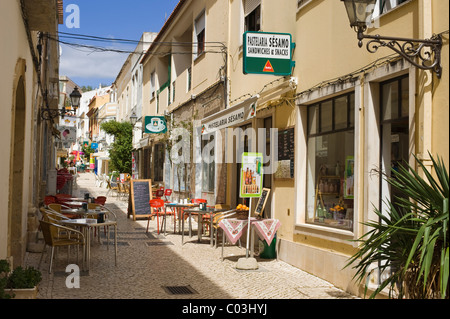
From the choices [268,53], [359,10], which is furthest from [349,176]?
[359,10]

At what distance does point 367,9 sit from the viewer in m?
5.63

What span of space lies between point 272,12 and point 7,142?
5981mm

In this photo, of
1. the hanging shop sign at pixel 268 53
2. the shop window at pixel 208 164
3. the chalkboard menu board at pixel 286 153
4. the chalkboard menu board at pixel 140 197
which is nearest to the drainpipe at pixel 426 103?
the hanging shop sign at pixel 268 53

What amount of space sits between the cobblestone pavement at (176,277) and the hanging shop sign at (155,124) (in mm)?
9738

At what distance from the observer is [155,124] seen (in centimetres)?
2069

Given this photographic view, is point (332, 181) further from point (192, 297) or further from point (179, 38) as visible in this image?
point (179, 38)

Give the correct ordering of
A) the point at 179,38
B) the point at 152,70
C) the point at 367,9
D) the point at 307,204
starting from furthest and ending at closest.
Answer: the point at 152,70, the point at 179,38, the point at 307,204, the point at 367,9

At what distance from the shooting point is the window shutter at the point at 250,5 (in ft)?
38.0

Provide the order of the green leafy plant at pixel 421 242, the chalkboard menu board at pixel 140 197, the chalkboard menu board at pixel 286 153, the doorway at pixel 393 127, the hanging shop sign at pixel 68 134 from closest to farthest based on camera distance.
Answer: the green leafy plant at pixel 421 242
the doorway at pixel 393 127
the chalkboard menu board at pixel 286 153
the chalkboard menu board at pixel 140 197
the hanging shop sign at pixel 68 134

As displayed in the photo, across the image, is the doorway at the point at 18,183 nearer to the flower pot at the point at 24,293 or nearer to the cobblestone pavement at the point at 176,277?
the cobblestone pavement at the point at 176,277

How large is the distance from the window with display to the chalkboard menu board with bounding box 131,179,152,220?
27.5 ft

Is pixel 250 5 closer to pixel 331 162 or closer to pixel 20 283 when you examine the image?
pixel 331 162

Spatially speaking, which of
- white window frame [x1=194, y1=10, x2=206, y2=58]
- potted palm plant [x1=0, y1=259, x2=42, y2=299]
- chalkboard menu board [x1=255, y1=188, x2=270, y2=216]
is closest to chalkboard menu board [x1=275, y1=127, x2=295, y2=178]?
chalkboard menu board [x1=255, y1=188, x2=270, y2=216]

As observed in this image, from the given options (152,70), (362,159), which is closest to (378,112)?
(362,159)
